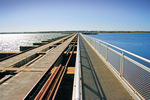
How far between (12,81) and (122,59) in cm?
443

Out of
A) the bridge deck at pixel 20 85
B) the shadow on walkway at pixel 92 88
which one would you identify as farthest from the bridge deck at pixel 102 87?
the bridge deck at pixel 20 85

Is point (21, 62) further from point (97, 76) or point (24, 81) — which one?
point (97, 76)

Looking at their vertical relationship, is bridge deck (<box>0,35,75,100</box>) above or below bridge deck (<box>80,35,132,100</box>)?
above

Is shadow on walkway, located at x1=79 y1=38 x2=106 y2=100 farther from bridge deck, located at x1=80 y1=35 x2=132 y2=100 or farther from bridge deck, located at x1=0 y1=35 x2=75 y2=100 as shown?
bridge deck, located at x1=0 y1=35 x2=75 y2=100

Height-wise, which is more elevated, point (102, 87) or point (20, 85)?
point (20, 85)

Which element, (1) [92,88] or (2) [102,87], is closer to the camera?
(1) [92,88]

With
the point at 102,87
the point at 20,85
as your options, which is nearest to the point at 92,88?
the point at 102,87

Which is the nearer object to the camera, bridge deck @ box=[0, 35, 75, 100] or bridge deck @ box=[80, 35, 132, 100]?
bridge deck @ box=[0, 35, 75, 100]

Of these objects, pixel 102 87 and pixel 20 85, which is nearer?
pixel 20 85

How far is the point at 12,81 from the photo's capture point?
4.91m

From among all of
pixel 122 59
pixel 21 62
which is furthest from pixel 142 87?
pixel 21 62

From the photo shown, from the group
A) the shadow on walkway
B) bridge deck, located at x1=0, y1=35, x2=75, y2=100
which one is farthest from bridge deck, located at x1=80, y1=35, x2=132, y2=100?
bridge deck, located at x1=0, y1=35, x2=75, y2=100

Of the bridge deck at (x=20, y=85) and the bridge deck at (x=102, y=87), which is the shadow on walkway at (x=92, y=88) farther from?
the bridge deck at (x=20, y=85)

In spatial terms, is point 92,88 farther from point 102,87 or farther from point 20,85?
point 20,85
